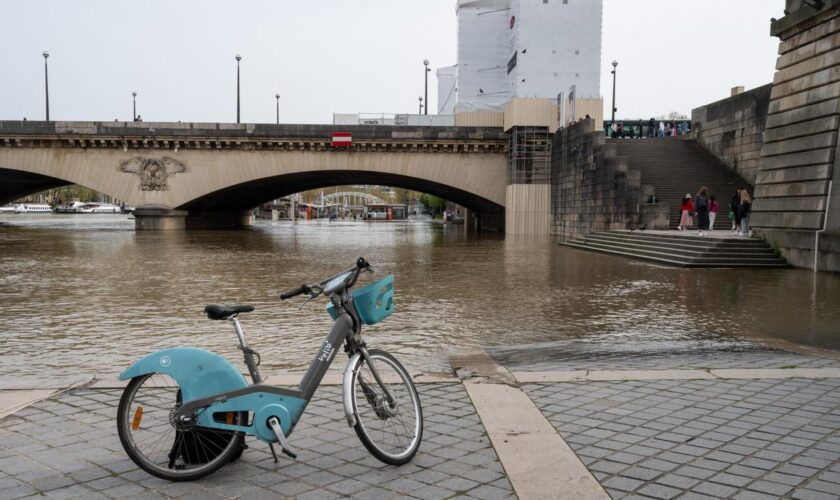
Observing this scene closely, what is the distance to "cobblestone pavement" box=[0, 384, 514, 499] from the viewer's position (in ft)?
11.6

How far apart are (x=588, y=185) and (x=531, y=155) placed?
7063 mm

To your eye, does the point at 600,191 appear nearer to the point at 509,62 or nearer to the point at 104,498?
the point at 509,62

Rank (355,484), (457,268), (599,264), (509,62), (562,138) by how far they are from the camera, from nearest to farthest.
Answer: (355,484) < (457,268) < (599,264) < (562,138) < (509,62)

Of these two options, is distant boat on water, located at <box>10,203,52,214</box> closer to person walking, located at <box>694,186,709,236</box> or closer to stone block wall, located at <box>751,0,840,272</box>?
person walking, located at <box>694,186,709,236</box>

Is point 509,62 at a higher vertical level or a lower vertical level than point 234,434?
higher

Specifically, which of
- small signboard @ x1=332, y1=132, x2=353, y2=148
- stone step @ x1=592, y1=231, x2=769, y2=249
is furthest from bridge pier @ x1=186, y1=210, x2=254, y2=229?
stone step @ x1=592, y1=231, x2=769, y2=249

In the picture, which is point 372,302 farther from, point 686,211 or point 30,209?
point 30,209

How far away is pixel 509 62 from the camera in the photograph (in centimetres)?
4403

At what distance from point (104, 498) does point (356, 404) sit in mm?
1328

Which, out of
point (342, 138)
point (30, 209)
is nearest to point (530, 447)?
point (342, 138)

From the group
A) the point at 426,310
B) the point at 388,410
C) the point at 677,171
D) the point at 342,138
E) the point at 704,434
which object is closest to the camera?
the point at 388,410

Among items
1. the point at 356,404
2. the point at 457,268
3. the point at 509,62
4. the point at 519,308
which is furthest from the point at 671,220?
the point at 356,404

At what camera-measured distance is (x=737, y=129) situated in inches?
1145

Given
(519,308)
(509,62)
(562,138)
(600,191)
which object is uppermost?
(509,62)
